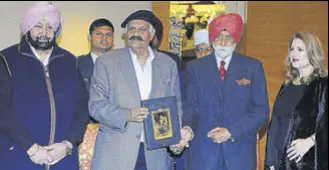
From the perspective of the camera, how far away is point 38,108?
3055 millimetres

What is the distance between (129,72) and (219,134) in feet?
2.08

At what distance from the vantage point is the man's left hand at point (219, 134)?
3.31 meters

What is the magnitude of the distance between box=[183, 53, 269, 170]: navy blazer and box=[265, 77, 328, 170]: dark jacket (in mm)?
228

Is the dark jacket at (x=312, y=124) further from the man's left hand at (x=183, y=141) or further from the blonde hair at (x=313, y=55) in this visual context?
the man's left hand at (x=183, y=141)

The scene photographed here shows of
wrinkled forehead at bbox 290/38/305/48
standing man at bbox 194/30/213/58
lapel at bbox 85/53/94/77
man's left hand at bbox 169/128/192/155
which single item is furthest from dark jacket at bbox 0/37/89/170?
standing man at bbox 194/30/213/58

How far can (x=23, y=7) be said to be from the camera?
504cm

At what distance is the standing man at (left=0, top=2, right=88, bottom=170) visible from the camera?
3.02 m

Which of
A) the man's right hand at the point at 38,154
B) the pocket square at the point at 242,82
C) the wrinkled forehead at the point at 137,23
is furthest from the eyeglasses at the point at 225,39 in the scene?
the man's right hand at the point at 38,154

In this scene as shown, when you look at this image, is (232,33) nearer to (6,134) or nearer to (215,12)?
(6,134)

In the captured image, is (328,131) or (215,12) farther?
(215,12)

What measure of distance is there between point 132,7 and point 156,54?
100.0 inches

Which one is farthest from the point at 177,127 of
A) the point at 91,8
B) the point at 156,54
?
the point at 91,8

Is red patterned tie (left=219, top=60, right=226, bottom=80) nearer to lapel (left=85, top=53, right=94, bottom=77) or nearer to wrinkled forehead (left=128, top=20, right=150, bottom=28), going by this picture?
wrinkled forehead (left=128, top=20, right=150, bottom=28)

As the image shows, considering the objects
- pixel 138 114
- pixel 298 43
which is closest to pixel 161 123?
pixel 138 114
